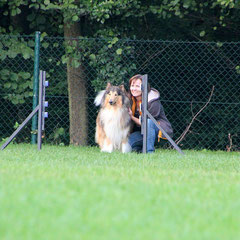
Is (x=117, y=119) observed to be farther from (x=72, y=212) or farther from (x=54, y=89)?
(x=72, y=212)

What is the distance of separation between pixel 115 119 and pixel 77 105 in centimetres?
171

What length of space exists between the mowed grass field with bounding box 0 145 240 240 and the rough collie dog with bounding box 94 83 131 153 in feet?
7.81

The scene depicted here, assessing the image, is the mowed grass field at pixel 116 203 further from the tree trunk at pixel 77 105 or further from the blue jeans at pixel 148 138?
the tree trunk at pixel 77 105

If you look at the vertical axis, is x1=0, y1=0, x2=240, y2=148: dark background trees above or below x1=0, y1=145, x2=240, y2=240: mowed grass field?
above

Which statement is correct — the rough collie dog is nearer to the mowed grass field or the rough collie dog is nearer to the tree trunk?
the tree trunk

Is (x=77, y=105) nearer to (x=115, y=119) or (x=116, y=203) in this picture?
(x=115, y=119)

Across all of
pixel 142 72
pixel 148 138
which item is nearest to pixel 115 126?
pixel 148 138

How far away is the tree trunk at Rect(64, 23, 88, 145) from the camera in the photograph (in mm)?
9617

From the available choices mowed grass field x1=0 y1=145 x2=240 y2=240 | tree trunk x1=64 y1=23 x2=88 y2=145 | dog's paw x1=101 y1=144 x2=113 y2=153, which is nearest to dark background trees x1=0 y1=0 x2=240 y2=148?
tree trunk x1=64 y1=23 x2=88 y2=145

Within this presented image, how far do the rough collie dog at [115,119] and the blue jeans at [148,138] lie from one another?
0.16m

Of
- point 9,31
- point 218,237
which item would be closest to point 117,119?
point 9,31

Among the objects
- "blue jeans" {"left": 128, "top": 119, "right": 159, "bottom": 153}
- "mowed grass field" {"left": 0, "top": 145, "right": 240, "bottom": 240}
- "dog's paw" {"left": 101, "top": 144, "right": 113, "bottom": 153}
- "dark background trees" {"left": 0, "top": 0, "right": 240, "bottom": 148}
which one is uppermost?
"dark background trees" {"left": 0, "top": 0, "right": 240, "bottom": 148}

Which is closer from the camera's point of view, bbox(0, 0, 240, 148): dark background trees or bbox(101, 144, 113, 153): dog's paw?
bbox(101, 144, 113, 153): dog's paw

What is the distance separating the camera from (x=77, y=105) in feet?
31.6
